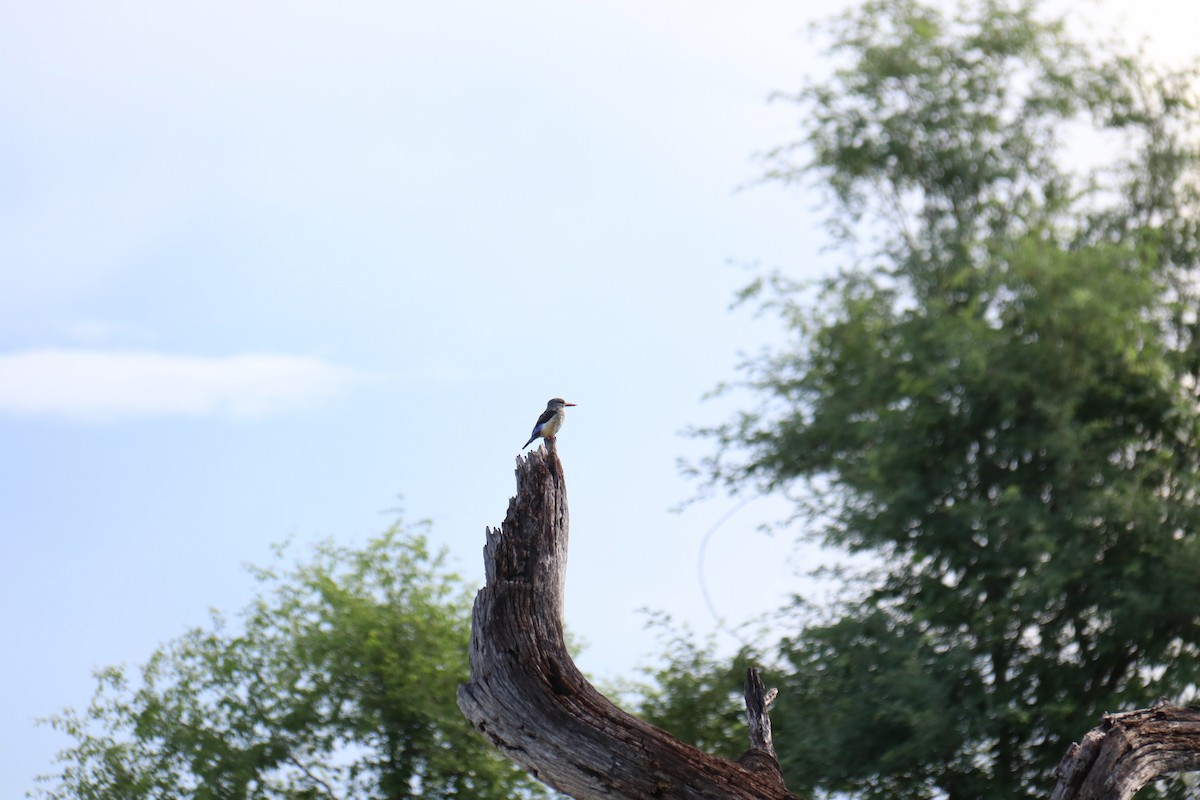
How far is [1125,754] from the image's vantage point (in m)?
7.48

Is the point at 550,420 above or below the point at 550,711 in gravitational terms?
above

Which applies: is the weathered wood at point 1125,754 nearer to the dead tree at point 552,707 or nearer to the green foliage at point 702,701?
the dead tree at point 552,707

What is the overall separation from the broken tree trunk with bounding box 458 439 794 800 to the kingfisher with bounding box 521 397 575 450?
37.7 inches

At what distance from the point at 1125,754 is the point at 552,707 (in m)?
3.28

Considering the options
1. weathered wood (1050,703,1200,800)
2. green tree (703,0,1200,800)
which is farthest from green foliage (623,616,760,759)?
weathered wood (1050,703,1200,800)

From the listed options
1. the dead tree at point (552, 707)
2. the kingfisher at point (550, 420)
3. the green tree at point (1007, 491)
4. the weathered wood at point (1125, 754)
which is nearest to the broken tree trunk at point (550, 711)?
the dead tree at point (552, 707)

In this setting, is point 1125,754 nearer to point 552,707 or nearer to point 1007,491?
point 552,707

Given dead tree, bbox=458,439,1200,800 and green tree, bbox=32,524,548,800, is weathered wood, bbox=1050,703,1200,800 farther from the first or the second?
green tree, bbox=32,524,548,800

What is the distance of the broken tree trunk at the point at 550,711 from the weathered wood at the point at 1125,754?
5.59 feet

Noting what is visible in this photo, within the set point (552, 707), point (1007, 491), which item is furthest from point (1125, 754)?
point (1007, 491)

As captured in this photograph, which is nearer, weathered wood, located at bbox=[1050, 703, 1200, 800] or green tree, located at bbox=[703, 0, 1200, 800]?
weathered wood, located at bbox=[1050, 703, 1200, 800]

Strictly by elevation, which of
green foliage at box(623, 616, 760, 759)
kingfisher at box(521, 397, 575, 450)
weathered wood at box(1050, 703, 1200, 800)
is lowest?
weathered wood at box(1050, 703, 1200, 800)

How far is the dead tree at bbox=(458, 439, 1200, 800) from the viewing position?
6.67m

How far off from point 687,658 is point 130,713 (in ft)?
29.6
